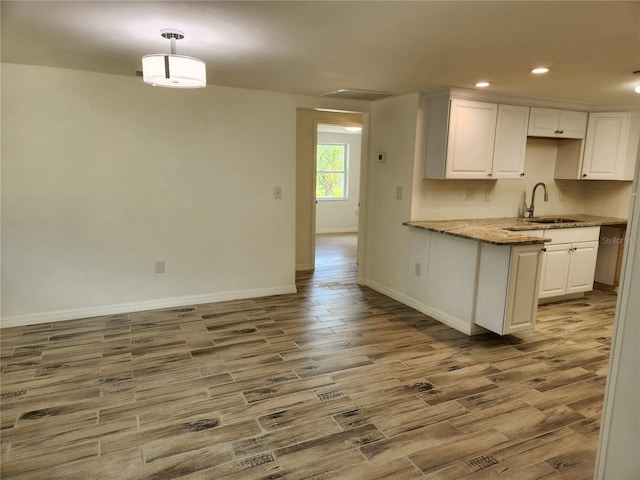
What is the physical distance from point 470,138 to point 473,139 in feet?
0.14

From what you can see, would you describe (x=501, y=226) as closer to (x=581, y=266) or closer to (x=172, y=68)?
(x=581, y=266)

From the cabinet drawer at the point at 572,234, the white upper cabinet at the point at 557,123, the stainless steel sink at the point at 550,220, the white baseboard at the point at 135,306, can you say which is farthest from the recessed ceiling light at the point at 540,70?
the white baseboard at the point at 135,306

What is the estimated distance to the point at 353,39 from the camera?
8.19ft

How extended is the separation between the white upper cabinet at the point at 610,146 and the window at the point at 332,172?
5.50 meters

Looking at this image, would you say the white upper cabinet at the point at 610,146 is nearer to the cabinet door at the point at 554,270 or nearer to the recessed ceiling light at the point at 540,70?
the cabinet door at the point at 554,270

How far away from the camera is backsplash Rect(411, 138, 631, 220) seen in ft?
15.0

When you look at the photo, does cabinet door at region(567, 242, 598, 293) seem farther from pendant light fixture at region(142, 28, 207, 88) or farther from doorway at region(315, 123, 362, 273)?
doorway at region(315, 123, 362, 273)

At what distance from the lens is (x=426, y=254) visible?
14.1 ft

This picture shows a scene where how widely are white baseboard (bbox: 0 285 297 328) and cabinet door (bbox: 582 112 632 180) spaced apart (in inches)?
151

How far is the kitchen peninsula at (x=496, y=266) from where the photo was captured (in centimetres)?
346

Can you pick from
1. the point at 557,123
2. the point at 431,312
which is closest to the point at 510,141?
the point at 557,123

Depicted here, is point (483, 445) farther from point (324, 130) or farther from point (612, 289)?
point (324, 130)

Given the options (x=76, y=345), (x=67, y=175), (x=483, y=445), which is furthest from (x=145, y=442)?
(x=67, y=175)

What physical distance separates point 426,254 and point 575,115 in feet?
8.10
